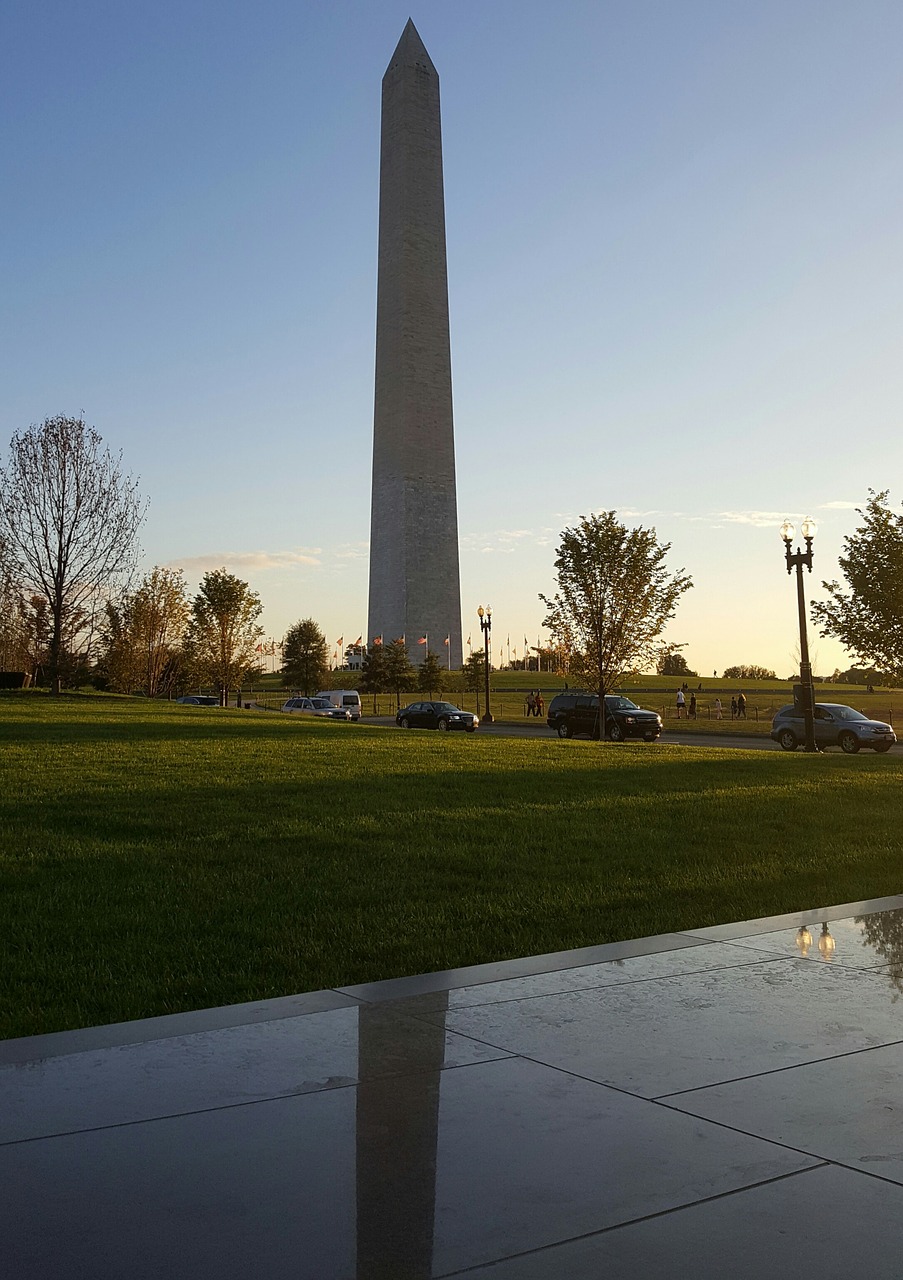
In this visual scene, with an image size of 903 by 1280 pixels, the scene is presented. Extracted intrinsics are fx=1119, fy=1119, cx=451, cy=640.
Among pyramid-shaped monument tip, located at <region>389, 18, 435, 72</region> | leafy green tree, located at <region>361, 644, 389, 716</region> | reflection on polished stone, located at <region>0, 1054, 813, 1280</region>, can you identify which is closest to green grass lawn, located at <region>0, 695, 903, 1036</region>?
reflection on polished stone, located at <region>0, 1054, 813, 1280</region>

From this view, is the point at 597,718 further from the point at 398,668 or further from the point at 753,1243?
the point at 753,1243

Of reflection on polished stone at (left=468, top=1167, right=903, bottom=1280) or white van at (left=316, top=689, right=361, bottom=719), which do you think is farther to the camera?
white van at (left=316, top=689, right=361, bottom=719)

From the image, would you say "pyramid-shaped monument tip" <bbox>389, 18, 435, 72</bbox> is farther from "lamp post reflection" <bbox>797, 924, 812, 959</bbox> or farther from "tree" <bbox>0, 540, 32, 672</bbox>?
"lamp post reflection" <bbox>797, 924, 812, 959</bbox>

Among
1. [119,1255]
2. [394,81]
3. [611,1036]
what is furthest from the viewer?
[394,81]

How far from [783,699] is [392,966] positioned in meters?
75.4

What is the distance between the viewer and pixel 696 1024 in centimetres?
478

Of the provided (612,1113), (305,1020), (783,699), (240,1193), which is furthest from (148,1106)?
(783,699)

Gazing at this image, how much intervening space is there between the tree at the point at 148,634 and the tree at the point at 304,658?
15801mm

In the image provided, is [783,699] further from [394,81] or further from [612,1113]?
[612,1113]

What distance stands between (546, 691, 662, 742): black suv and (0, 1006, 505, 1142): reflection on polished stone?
108 ft

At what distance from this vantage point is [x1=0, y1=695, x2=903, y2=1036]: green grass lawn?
6199 mm

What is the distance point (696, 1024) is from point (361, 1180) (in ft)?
6.62

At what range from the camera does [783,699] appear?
77812 mm

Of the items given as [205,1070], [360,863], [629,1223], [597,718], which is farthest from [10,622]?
[629,1223]
